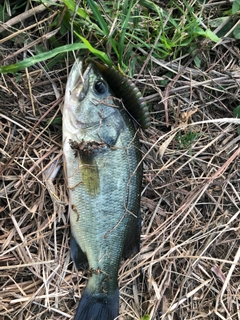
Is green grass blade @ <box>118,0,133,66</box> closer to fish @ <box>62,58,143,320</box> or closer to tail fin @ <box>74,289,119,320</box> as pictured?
fish @ <box>62,58,143,320</box>

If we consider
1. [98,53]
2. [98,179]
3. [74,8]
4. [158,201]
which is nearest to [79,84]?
[98,53]

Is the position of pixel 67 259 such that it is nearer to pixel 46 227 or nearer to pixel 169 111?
pixel 46 227

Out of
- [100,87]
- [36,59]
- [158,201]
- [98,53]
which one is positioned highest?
[36,59]

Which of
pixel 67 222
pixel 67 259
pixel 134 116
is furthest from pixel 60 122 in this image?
pixel 67 259

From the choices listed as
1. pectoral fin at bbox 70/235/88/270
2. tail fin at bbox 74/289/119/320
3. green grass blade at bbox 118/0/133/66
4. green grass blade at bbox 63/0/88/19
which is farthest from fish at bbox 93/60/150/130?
tail fin at bbox 74/289/119/320

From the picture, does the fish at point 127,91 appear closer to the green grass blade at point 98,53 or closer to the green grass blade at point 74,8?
the green grass blade at point 98,53

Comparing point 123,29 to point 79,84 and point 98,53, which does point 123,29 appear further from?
point 79,84

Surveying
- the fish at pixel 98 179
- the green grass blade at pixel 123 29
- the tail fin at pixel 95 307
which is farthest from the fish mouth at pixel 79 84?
the tail fin at pixel 95 307
